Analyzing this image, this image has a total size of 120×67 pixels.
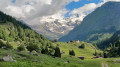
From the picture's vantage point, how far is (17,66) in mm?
28422

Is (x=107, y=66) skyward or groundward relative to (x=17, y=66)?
groundward

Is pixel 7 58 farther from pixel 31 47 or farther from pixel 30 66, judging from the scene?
pixel 31 47

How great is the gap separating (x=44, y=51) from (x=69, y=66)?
3911 inches

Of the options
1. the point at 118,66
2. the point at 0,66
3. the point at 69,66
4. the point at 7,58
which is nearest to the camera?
the point at 0,66

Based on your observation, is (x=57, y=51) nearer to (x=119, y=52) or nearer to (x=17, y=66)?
(x=119, y=52)

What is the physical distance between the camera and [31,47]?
15588cm

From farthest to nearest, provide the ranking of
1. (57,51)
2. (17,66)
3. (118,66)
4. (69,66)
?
(57,51), (118,66), (69,66), (17,66)

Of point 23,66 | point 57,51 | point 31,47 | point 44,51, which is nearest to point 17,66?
point 23,66

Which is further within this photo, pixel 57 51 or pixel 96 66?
pixel 57 51

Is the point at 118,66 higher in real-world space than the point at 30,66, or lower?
lower

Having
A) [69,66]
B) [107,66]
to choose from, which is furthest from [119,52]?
[69,66]

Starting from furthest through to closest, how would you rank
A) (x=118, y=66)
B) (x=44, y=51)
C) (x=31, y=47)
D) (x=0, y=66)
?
(x=31, y=47)
(x=44, y=51)
(x=118, y=66)
(x=0, y=66)

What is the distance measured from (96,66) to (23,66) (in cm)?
4241

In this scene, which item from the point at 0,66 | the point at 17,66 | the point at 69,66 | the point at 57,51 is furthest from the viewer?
the point at 57,51
